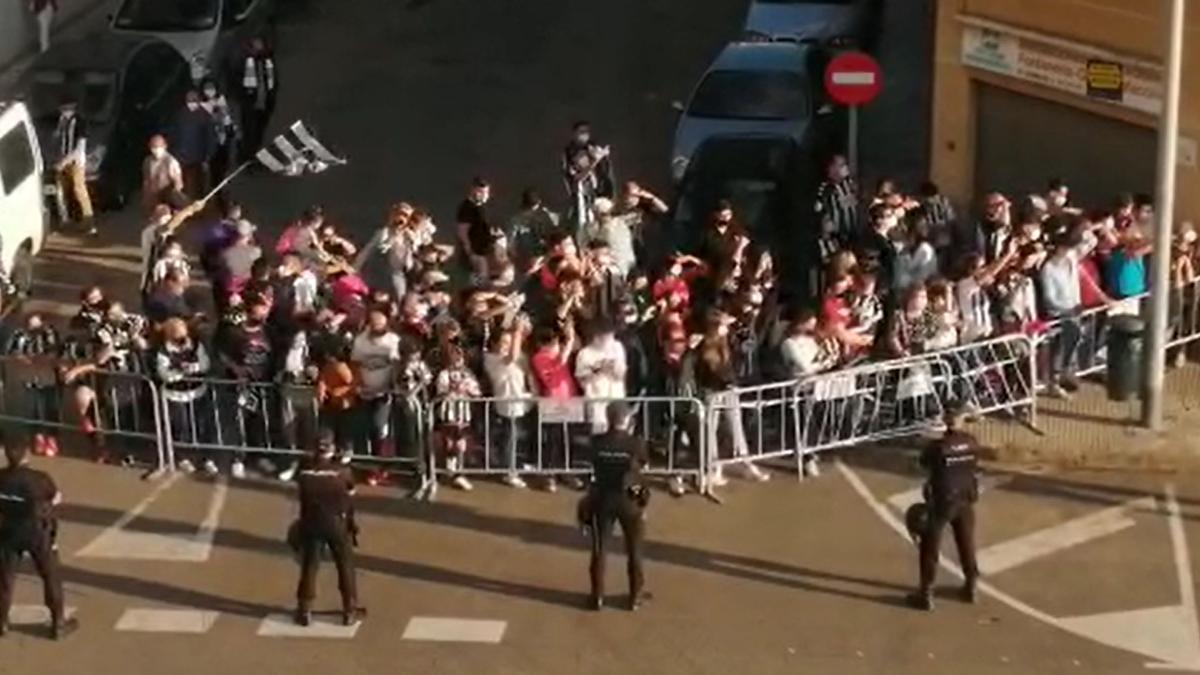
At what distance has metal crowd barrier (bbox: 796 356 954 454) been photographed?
19.8 m

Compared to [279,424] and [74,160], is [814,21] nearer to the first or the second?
[74,160]

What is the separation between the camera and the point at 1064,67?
23016 millimetres

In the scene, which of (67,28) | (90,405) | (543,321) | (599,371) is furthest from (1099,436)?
(67,28)

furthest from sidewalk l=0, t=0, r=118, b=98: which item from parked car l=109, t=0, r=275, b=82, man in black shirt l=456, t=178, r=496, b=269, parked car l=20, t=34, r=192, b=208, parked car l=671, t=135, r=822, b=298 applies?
parked car l=671, t=135, r=822, b=298

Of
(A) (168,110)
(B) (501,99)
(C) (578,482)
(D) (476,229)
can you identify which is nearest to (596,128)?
(B) (501,99)

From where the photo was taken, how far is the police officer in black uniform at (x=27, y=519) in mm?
16812

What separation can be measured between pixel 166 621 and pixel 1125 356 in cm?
797

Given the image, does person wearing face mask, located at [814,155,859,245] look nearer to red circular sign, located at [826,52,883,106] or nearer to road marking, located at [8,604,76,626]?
red circular sign, located at [826,52,883,106]

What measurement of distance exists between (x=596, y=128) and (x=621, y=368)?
10.8m

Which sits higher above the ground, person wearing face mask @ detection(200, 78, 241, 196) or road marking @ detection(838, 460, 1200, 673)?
person wearing face mask @ detection(200, 78, 241, 196)

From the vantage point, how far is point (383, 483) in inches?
790

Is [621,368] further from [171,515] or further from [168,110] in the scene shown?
[168,110]

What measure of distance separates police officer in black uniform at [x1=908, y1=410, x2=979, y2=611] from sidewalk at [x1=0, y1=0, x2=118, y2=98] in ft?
55.7

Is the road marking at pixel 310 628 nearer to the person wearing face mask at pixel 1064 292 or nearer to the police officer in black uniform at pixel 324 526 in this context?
the police officer in black uniform at pixel 324 526
